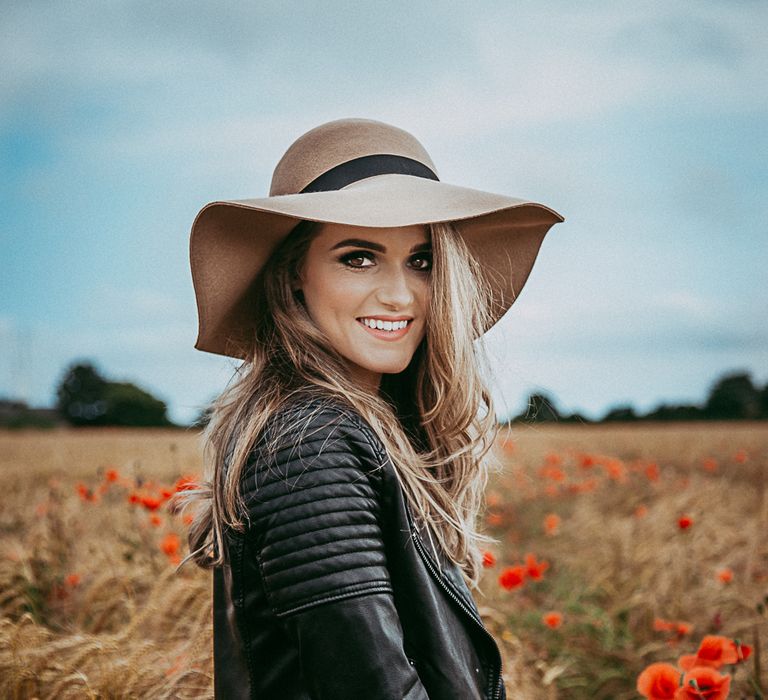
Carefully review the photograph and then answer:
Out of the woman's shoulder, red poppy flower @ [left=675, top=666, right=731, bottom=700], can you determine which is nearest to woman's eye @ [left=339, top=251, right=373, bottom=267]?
the woman's shoulder

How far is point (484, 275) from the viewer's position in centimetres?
208

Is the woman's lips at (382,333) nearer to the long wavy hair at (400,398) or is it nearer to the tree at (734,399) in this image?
the long wavy hair at (400,398)

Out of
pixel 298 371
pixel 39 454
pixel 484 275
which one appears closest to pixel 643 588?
pixel 484 275

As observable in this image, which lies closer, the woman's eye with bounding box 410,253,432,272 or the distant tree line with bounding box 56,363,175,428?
the woman's eye with bounding box 410,253,432,272

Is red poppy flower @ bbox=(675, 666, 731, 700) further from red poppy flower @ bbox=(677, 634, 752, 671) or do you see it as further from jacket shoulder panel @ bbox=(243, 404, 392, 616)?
jacket shoulder panel @ bbox=(243, 404, 392, 616)

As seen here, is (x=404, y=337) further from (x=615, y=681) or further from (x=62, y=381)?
(x=62, y=381)

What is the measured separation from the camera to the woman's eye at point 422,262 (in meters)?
1.69

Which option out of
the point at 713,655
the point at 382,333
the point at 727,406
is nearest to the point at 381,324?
the point at 382,333

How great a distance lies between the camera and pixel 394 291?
1.61m

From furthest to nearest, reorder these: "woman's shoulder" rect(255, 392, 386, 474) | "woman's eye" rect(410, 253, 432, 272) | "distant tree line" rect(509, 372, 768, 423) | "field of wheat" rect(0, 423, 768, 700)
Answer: "distant tree line" rect(509, 372, 768, 423) → "field of wheat" rect(0, 423, 768, 700) → "woman's eye" rect(410, 253, 432, 272) → "woman's shoulder" rect(255, 392, 386, 474)

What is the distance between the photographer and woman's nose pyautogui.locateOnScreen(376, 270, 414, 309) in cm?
160

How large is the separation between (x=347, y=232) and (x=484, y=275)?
628 mm

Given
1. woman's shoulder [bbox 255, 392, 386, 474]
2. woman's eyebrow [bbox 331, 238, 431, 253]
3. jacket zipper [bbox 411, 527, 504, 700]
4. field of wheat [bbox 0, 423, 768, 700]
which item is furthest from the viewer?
field of wheat [bbox 0, 423, 768, 700]

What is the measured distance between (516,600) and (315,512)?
3.18 meters
